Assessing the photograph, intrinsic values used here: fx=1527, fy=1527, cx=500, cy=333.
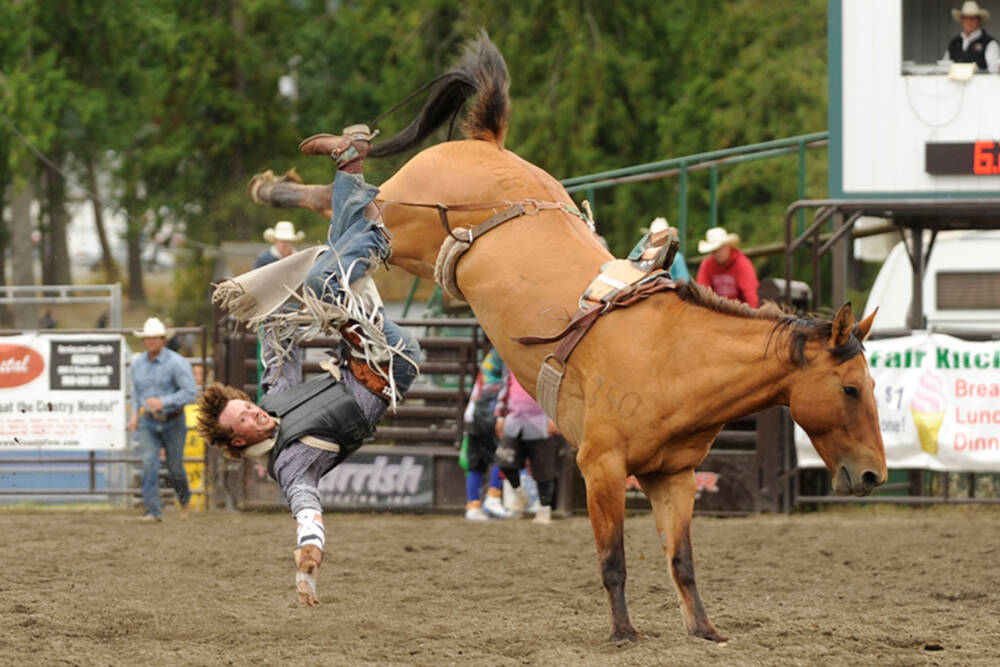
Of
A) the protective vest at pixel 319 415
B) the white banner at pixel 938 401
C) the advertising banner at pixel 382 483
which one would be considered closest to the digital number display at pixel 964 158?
the white banner at pixel 938 401

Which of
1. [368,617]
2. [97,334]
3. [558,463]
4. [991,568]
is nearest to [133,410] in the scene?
[97,334]

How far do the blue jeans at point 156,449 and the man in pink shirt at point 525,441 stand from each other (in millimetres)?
2431

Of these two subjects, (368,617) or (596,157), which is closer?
(368,617)

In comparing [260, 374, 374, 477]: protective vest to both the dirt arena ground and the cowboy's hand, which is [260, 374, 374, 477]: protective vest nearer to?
the cowboy's hand

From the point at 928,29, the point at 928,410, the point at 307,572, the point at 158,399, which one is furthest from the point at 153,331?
the point at 928,29

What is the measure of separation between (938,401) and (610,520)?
5524 mm

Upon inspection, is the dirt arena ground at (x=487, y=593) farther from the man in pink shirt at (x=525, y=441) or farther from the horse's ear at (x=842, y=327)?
the horse's ear at (x=842, y=327)

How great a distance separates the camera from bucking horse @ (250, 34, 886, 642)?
5973mm

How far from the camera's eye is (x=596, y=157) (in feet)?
78.9

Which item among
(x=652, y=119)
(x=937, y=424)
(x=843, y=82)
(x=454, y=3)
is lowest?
(x=937, y=424)

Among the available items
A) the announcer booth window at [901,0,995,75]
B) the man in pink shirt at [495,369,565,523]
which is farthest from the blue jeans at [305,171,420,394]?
the announcer booth window at [901,0,995,75]

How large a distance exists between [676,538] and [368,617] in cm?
151

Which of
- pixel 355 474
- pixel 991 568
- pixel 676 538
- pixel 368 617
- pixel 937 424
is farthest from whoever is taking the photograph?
pixel 355 474

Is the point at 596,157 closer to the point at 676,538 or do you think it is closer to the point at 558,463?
the point at 558,463
